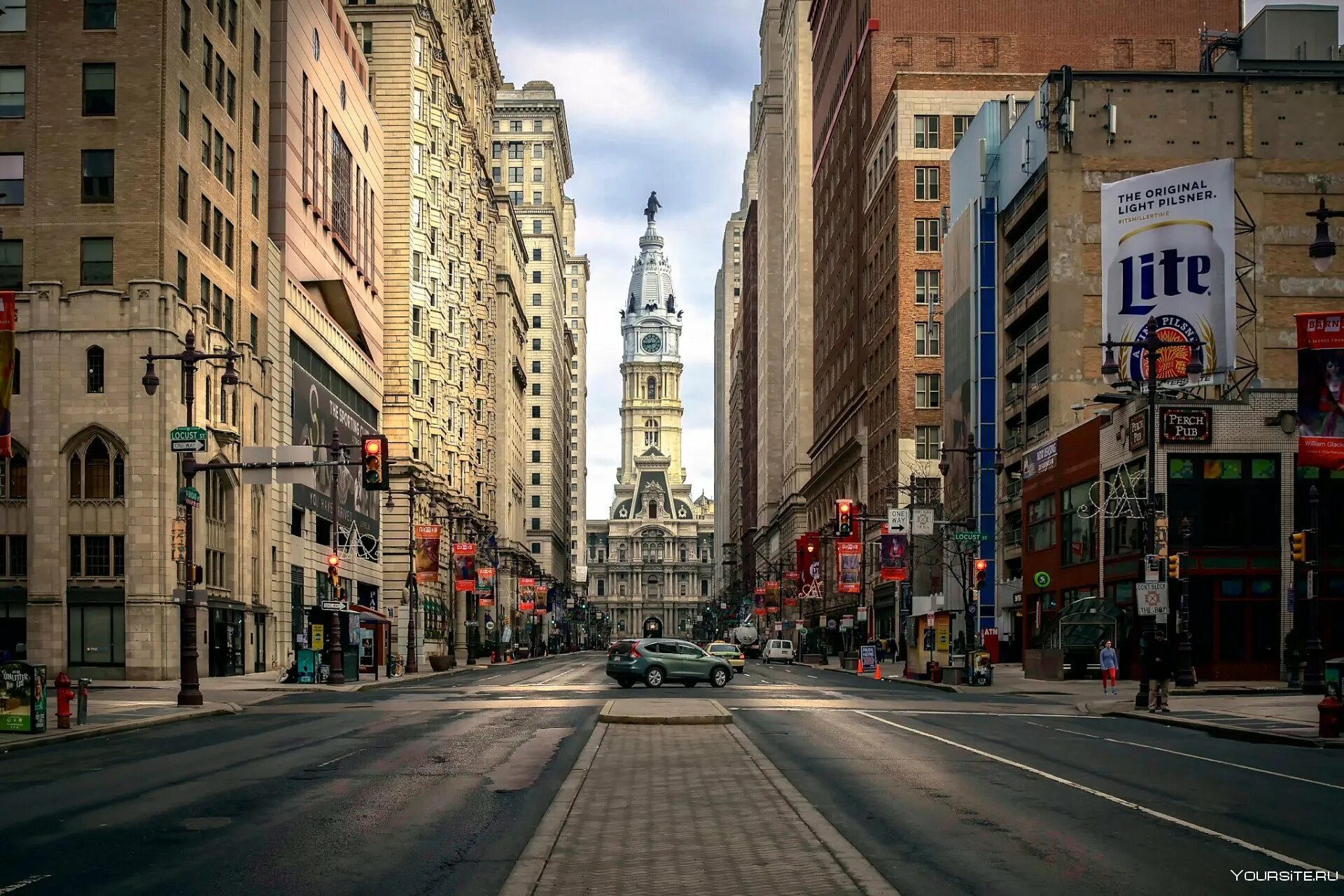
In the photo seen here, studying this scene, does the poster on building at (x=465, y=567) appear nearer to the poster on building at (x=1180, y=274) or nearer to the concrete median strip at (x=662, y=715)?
the poster on building at (x=1180, y=274)

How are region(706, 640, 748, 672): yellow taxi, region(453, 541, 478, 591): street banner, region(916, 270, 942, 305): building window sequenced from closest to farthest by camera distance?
region(706, 640, 748, 672): yellow taxi
region(453, 541, 478, 591): street banner
region(916, 270, 942, 305): building window

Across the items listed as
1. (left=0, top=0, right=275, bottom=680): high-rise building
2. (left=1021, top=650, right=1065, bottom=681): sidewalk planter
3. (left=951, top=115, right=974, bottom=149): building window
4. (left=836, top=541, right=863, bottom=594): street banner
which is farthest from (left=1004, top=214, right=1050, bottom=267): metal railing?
(left=0, top=0, right=275, bottom=680): high-rise building

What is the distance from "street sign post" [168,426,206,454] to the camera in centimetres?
4041

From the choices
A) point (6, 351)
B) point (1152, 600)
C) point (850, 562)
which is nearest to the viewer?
point (6, 351)

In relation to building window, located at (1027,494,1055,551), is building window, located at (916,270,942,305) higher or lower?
higher

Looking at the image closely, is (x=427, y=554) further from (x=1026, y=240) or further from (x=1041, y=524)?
(x=1026, y=240)

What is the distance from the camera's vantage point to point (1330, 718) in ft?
Result: 92.4

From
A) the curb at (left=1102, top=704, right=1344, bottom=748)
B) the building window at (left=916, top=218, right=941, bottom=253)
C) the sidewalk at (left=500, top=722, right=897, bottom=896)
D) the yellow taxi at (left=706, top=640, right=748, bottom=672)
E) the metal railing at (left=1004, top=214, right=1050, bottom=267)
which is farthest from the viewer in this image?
the building window at (left=916, top=218, right=941, bottom=253)

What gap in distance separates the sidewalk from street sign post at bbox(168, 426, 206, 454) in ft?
70.9

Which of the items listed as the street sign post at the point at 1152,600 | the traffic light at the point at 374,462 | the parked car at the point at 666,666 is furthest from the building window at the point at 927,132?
the traffic light at the point at 374,462

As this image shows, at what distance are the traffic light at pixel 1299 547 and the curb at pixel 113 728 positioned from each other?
29239mm

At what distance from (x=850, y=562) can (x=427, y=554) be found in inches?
1000

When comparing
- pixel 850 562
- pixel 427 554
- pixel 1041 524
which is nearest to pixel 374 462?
pixel 427 554

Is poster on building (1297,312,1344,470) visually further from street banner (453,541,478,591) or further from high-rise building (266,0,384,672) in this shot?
street banner (453,541,478,591)
